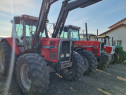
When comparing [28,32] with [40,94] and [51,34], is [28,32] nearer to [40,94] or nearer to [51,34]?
[51,34]

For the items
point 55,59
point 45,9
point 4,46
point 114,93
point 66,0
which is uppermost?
point 66,0

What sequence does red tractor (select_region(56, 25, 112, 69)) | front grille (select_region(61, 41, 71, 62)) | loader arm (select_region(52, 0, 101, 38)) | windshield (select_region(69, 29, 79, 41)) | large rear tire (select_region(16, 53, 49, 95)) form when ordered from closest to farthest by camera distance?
large rear tire (select_region(16, 53, 49, 95)), loader arm (select_region(52, 0, 101, 38)), front grille (select_region(61, 41, 71, 62)), red tractor (select_region(56, 25, 112, 69)), windshield (select_region(69, 29, 79, 41))

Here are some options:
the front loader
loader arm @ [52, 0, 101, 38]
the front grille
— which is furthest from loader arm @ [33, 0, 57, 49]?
the front loader

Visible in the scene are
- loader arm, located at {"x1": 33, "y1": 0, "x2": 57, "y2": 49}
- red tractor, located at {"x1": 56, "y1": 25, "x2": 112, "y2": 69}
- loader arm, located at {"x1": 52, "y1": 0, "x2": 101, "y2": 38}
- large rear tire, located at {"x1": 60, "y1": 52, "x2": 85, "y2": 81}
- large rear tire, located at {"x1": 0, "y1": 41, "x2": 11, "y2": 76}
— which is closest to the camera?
loader arm, located at {"x1": 52, "y1": 0, "x2": 101, "y2": 38}

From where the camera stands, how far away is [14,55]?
382 centimetres

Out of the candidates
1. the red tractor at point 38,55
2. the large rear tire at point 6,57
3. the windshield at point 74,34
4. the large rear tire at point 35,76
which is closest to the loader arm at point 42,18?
the red tractor at point 38,55

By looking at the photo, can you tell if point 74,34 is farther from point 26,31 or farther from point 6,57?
point 6,57

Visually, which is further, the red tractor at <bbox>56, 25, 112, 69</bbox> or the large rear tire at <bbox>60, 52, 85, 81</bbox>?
the red tractor at <bbox>56, 25, 112, 69</bbox>

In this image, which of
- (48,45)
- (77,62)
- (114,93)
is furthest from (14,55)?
(114,93)

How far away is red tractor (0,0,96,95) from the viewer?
2336 millimetres

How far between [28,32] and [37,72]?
5.79ft

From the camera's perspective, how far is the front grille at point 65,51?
9.97 ft

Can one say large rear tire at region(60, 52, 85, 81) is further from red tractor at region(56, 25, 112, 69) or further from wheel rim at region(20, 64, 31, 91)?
red tractor at region(56, 25, 112, 69)

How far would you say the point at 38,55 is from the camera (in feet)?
8.69
